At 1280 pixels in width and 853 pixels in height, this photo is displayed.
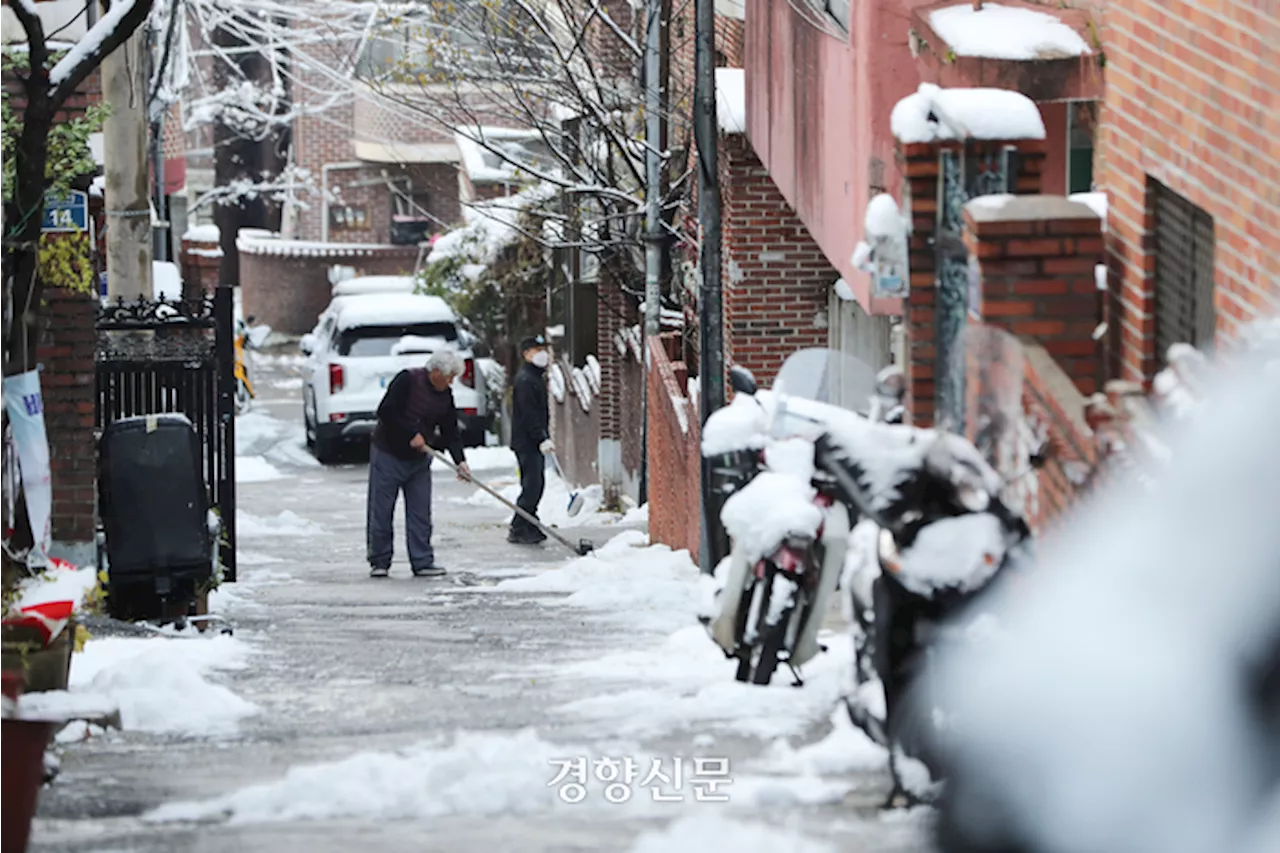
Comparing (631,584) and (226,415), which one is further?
(226,415)

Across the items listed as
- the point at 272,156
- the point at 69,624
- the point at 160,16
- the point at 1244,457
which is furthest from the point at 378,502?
the point at 272,156

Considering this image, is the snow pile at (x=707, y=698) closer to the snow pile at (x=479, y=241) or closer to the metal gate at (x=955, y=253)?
the metal gate at (x=955, y=253)

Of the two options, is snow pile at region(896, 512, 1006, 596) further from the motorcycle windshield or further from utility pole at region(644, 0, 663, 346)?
utility pole at region(644, 0, 663, 346)

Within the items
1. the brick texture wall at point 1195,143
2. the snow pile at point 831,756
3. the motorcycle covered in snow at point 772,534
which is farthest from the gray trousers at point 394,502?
the snow pile at point 831,756

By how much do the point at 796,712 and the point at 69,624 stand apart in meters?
3.02

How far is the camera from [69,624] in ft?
28.5

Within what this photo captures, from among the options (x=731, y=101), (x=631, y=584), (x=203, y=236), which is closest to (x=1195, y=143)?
(x=631, y=584)

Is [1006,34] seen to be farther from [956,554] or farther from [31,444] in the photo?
[31,444]

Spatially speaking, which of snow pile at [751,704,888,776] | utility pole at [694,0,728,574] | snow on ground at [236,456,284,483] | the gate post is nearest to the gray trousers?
the gate post

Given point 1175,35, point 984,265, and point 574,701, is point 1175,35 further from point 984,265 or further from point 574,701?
point 574,701

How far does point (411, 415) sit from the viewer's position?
48.6ft

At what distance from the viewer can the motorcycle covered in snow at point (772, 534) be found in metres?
7.63

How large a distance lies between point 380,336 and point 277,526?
21.9 feet

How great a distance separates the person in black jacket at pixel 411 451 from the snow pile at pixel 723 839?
8.72 metres
